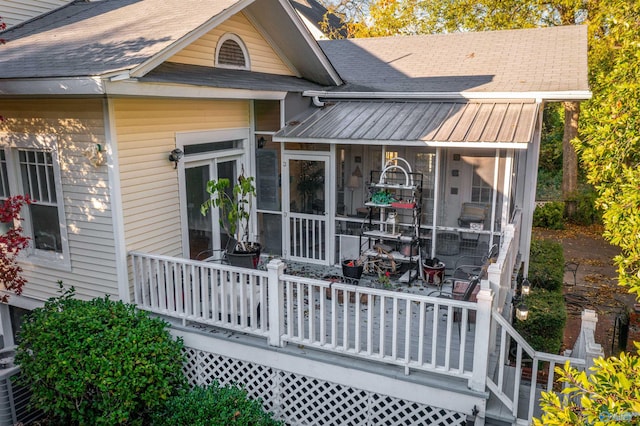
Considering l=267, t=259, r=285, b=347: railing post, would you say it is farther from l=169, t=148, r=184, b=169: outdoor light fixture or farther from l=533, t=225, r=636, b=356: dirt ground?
l=533, t=225, r=636, b=356: dirt ground

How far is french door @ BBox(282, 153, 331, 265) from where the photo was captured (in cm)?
888

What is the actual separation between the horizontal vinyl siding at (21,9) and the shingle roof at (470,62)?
6.33m

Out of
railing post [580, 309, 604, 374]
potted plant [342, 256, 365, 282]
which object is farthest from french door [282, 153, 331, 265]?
railing post [580, 309, 604, 374]

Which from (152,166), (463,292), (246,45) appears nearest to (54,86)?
(152,166)

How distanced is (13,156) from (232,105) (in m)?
3.36

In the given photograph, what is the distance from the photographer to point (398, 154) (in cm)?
890

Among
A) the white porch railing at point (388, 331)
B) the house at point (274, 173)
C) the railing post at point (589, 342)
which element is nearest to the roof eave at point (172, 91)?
the house at point (274, 173)

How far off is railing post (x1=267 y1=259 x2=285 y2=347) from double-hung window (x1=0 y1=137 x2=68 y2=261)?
328 centimetres

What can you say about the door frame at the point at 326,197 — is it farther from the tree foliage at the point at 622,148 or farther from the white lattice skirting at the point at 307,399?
the tree foliage at the point at 622,148

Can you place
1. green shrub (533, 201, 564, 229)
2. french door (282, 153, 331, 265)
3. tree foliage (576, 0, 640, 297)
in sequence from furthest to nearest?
green shrub (533, 201, 564, 229)
french door (282, 153, 331, 265)
tree foliage (576, 0, 640, 297)

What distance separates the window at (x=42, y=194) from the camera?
6906mm

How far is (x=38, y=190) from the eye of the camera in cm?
703

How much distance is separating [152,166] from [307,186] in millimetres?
3040

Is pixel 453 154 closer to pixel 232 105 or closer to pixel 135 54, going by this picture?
pixel 232 105
